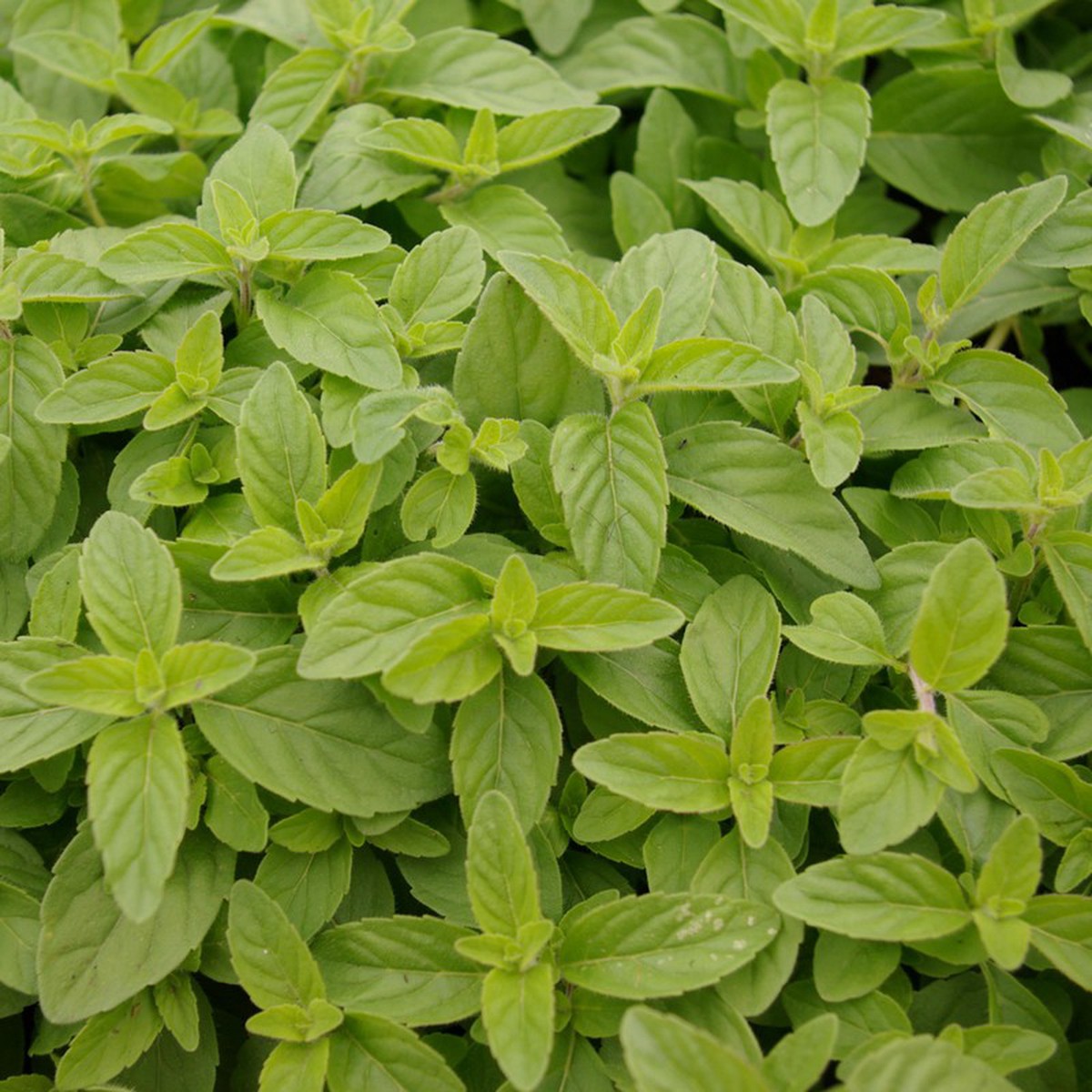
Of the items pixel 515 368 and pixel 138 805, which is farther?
pixel 515 368

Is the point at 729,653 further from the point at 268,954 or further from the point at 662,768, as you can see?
the point at 268,954

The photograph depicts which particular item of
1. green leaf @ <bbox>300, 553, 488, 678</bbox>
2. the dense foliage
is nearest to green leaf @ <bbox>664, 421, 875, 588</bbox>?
the dense foliage

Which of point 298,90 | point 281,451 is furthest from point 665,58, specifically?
point 281,451

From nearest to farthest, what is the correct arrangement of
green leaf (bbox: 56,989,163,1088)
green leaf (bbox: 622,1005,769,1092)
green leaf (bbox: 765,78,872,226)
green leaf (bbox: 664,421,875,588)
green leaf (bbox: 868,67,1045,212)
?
green leaf (bbox: 622,1005,769,1092) → green leaf (bbox: 56,989,163,1088) → green leaf (bbox: 664,421,875,588) → green leaf (bbox: 765,78,872,226) → green leaf (bbox: 868,67,1045,212)

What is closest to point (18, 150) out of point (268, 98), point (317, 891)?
point (268, 98)

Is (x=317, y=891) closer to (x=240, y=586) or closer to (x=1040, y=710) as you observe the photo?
(x=240, y=586)

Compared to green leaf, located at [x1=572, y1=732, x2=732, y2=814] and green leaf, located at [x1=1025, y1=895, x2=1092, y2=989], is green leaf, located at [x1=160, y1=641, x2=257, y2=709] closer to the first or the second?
green leaf, located at [x1=572, y1=732, x2=732, y2=814]
